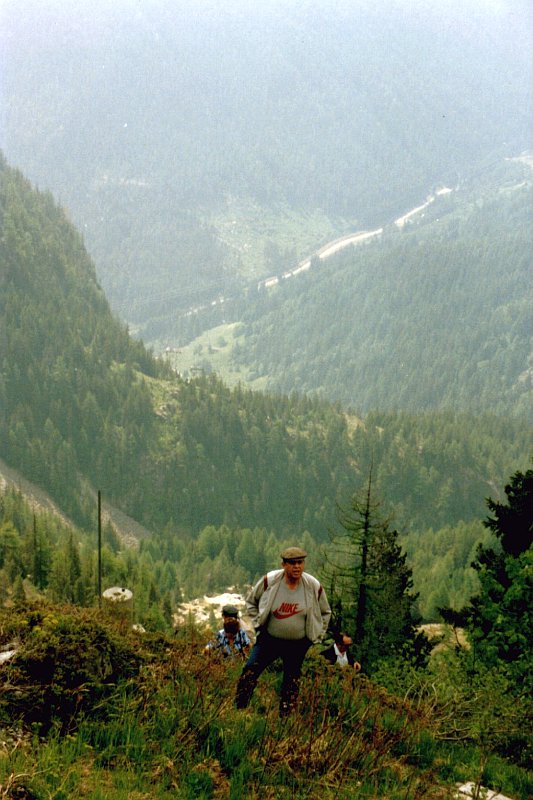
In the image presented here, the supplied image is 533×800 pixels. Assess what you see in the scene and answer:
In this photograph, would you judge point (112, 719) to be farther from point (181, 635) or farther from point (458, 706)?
point (458, 706)

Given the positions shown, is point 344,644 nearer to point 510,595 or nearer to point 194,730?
point 510,595

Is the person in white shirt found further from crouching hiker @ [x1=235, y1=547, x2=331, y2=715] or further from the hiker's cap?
the hiker's cap

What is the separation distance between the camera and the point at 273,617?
1350cm

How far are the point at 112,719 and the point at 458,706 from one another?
731 centimetres

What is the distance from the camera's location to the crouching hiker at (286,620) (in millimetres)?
13461

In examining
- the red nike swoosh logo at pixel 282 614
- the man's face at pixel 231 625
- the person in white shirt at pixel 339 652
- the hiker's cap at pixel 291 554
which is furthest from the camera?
the person in white shirt at pixel 339 652

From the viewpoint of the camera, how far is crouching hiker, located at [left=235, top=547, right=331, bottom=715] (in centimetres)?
1346

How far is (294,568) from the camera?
1327 cm

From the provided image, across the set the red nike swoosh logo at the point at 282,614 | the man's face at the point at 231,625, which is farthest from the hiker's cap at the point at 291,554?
the man's face at the point at 231,625

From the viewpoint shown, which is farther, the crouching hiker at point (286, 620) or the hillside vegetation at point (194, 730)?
the crouching hiker at point (286, 620)

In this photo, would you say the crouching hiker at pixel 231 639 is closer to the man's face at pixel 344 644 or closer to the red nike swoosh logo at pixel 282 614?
the man's face at pixel 344 644

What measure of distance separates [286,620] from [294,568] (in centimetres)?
95

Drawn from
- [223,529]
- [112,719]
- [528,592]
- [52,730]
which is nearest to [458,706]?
[112,719]

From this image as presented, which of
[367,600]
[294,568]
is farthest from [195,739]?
[367,600]
